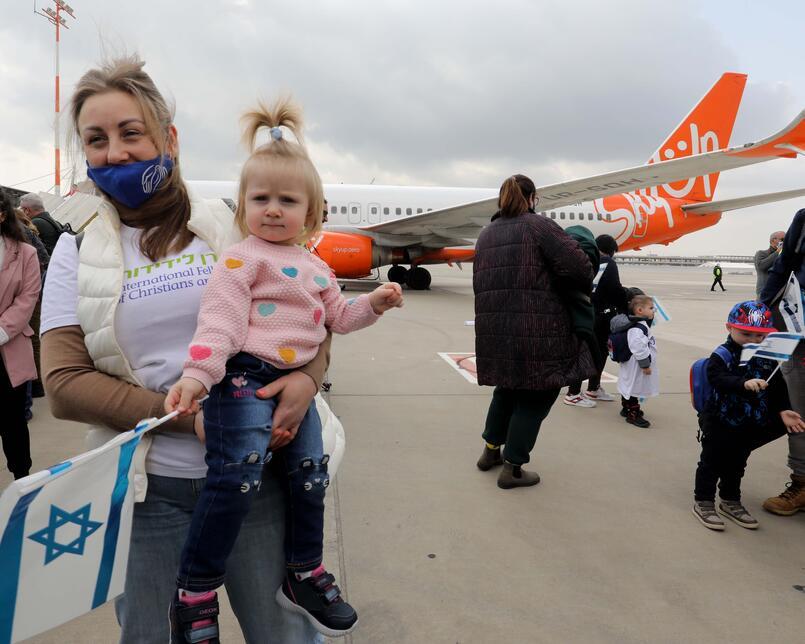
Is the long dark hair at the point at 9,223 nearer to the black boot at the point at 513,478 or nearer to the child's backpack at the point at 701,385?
the black boot at the point at 513,478

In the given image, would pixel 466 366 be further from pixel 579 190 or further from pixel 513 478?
pixel 579 190

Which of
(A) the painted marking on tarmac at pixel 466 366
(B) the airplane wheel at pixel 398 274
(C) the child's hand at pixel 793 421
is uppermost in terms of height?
(B) the airplane wheel at pixel 398 274

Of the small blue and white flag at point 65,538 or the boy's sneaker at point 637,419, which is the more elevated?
the small blue and white flag at point 65,538

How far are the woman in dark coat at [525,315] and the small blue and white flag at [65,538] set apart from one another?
7.76 ft

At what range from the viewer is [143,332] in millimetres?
1151

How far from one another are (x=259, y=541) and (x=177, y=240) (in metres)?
0.79

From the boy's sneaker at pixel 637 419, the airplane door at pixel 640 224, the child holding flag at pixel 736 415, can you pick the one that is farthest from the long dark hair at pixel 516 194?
the airplane door at pixel 640 224

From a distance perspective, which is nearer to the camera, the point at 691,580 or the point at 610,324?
the point at 691,580

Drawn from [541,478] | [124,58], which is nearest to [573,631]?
[541,478]

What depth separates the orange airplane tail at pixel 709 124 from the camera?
15.0 m

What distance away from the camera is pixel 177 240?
48.6 inches

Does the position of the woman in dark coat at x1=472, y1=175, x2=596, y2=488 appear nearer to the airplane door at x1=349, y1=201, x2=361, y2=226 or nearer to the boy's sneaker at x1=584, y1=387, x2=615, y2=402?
the boy's sneaker at x1=584, y1=387, x2=615, y2=402

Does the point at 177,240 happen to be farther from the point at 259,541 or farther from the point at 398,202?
the point at 398,202

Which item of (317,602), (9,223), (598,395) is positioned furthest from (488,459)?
(9,223)
